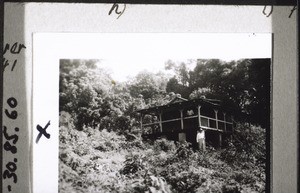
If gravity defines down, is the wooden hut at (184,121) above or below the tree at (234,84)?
below

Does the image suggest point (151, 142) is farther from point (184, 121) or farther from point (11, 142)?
point (11, 142)

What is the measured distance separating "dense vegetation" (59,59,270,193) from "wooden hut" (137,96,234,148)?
2cm

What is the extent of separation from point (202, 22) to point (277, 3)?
0.80ft

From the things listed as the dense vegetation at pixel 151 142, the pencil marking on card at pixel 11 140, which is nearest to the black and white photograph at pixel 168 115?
the dense vegetation at pixel 151 142

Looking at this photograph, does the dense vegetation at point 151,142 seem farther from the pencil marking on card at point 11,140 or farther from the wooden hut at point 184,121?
the pencil marking on card at point 11,140

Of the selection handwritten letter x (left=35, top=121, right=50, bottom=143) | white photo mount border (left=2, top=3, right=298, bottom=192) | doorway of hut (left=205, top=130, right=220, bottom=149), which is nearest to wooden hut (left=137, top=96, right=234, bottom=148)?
doorway of hut (left=205, top=130, right=220, bottom=149)

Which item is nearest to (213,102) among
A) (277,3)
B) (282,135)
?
(282,135)

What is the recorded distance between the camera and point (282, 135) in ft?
3.78

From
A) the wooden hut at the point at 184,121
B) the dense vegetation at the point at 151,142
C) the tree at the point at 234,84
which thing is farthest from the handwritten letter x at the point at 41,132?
the tree at the point at 234,84

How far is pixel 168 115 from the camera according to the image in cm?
115

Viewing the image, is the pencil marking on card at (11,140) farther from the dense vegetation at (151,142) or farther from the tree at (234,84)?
the tree at (234,84)

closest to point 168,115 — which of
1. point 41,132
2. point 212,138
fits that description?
point 212,138

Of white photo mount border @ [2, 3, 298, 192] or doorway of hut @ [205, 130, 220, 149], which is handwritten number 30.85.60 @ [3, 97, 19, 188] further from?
doorway of hut @ [205, 130, 220, 149]

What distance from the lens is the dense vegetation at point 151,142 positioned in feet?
3.72
